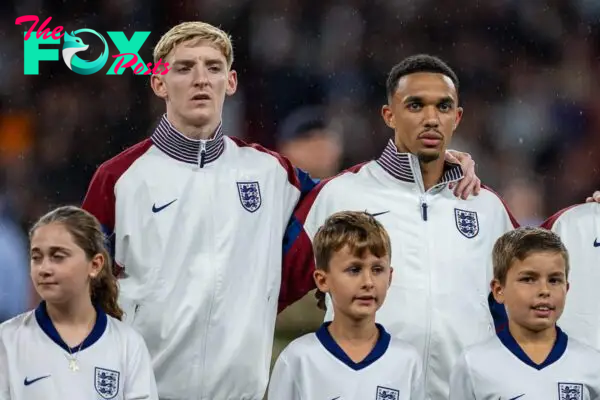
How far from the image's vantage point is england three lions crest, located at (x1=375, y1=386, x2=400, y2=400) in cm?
403

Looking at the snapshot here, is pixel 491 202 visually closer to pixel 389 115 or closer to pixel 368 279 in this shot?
pixel 389 115

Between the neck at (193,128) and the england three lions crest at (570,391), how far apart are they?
1528mm

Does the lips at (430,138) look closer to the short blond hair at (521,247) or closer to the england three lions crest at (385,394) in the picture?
the short blond hair at (521,247)

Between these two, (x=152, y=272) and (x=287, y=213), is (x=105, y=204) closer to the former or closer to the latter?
(x=152, y=272)

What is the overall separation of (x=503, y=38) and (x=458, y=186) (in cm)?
455

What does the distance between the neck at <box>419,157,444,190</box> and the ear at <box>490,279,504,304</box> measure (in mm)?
498

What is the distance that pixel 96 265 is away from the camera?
4.16m

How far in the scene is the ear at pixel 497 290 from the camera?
4.21 meters

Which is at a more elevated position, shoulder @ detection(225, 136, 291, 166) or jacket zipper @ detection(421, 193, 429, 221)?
shoulder @ detection(225, 136, 291, 166)

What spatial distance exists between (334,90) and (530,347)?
15.2 ft

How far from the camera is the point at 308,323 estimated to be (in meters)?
6.07

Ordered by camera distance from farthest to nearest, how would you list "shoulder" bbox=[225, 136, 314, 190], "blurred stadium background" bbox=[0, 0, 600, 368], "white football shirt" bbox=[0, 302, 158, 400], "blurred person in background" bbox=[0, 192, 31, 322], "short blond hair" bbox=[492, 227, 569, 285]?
"blurred stadium background" bbox=[0, 0, 600, 368], "blurred person in background" bbox=[0, 192, 31, 322], "shoulder" bbox=[225, 136, 314, 190], "short blond hair" bbox=[492, 227, 569, 285], "white football shirt" bbox=[0, 302, 158, 400]

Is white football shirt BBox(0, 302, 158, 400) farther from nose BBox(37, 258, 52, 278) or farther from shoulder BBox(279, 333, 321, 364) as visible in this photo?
shoulder BBox(279, 333, 321, 364)

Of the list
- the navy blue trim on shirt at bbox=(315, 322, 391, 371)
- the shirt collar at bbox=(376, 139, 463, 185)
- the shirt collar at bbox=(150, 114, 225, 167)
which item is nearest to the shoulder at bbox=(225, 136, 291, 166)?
the shirt collar at bbox=(150, 114, 225, 167)
